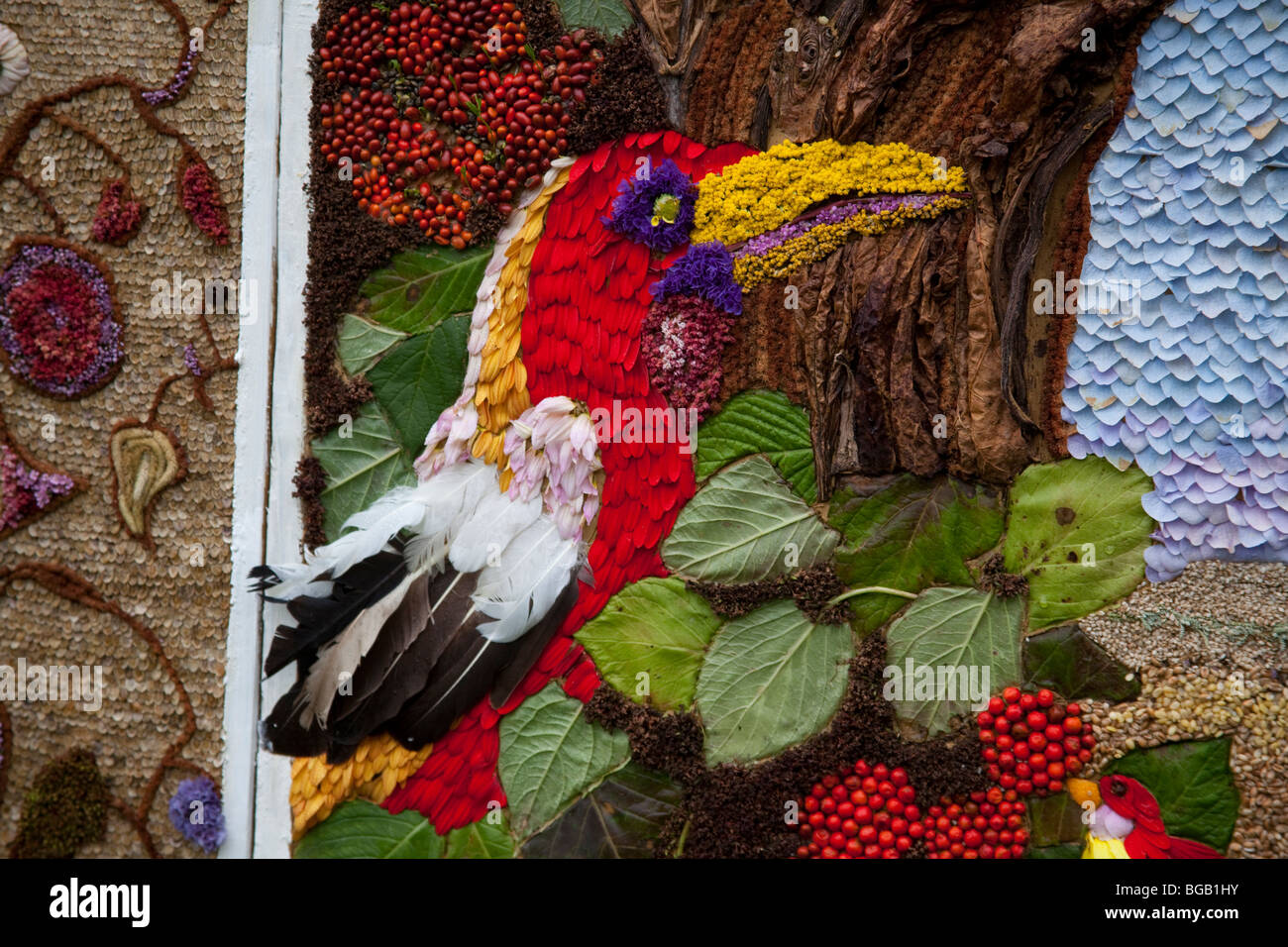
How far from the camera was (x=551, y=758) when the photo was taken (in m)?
2.51

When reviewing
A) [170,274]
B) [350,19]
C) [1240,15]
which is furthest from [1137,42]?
[170,274]

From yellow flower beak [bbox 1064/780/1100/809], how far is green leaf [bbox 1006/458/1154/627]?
→ 44 centimetres

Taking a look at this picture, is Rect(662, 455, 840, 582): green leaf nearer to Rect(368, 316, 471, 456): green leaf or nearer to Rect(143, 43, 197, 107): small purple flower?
Rect(368, 316, 471, 456): green leaf

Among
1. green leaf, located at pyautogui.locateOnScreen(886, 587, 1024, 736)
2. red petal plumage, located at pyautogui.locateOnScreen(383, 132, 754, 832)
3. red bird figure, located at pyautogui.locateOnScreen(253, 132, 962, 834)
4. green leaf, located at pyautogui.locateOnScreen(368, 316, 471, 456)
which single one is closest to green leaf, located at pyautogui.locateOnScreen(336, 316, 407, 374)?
green leaf, located at pyautogui.locateOnScreen(368, 316, 471, 456)

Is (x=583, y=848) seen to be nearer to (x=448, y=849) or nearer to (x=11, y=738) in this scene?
(x=448, y=849)

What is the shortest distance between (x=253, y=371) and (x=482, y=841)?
5.03ft

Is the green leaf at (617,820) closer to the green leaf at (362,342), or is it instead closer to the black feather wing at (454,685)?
the black feather wing at (454,685)

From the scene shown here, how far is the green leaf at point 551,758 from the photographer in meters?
2.50

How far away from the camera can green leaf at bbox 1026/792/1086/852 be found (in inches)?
94.0

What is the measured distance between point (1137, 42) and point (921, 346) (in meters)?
0.95

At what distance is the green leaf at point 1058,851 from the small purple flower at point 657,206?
1.97 m

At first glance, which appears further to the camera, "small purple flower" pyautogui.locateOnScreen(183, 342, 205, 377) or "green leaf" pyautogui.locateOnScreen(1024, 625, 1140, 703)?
"small purple flower" pyautogui.locateOnScreen(183, 342, 205, 377)

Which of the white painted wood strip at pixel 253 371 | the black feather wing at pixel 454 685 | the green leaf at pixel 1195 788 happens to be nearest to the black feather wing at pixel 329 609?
the white painted wood strip at pixel 253 371

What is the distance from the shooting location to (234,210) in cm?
259
